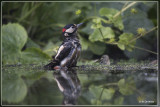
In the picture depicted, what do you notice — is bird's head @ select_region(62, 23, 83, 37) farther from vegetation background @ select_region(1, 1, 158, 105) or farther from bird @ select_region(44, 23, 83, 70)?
vegetation background @ select_region(1, 1, 158, 105)

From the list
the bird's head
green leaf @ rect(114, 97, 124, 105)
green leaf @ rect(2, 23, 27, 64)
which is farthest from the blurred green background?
green leaf @ rect(114, 97, 124, 105)

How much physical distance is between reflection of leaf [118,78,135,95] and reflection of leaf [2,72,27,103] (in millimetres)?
346

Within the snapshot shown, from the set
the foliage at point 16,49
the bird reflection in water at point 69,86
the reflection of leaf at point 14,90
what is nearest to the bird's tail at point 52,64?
the bird reflection in water at point 69,86

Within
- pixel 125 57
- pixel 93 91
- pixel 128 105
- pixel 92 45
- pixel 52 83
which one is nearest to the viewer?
pixel 128 105

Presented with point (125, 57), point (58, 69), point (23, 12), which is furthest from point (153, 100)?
point (23, 12)

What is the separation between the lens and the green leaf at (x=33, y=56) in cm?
167

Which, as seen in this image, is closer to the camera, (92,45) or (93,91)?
(93,91)

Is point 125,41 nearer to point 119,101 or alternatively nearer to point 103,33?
point 103,33

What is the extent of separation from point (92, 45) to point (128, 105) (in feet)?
3.77

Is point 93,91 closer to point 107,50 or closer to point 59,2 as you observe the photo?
point 107,50

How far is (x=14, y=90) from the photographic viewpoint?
0.93m

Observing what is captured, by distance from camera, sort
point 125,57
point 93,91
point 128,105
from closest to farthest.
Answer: point 128,105, point 93,91, point 125,57

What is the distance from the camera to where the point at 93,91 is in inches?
34.2

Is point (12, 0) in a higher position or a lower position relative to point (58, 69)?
higher
